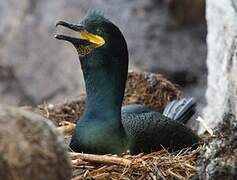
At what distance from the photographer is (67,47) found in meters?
10.7

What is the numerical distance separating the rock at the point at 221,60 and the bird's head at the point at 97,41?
2.69ft

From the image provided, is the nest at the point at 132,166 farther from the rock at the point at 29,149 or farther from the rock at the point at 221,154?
the rock at the point at 29,149

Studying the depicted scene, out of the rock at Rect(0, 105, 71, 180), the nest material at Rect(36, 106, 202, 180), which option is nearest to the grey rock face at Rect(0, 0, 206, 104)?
→ the nest material at Rect(36, 106, 202, 180)

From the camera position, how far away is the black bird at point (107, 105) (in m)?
5.02

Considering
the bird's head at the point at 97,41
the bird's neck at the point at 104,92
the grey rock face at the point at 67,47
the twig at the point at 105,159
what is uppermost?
the bird's head at the point at 97,41

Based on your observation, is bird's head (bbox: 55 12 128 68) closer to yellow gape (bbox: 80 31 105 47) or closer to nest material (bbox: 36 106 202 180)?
yellow gape (bbox: 80 31 105 47)

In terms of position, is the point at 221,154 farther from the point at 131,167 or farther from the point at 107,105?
the point at 107,105

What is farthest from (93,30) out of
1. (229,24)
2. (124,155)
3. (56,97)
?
(56,97)

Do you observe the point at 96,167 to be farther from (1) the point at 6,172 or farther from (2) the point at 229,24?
(2) the point at 229,24

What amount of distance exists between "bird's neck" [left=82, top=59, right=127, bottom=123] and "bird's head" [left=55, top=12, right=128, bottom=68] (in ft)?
0.21

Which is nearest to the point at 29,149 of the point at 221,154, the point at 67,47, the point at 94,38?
the point at 221,154

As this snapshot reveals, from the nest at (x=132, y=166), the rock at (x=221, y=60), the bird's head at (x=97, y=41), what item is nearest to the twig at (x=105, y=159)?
the nest at (x=132, y=166)

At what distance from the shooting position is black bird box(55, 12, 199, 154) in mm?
5020

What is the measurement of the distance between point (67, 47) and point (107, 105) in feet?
18.0
